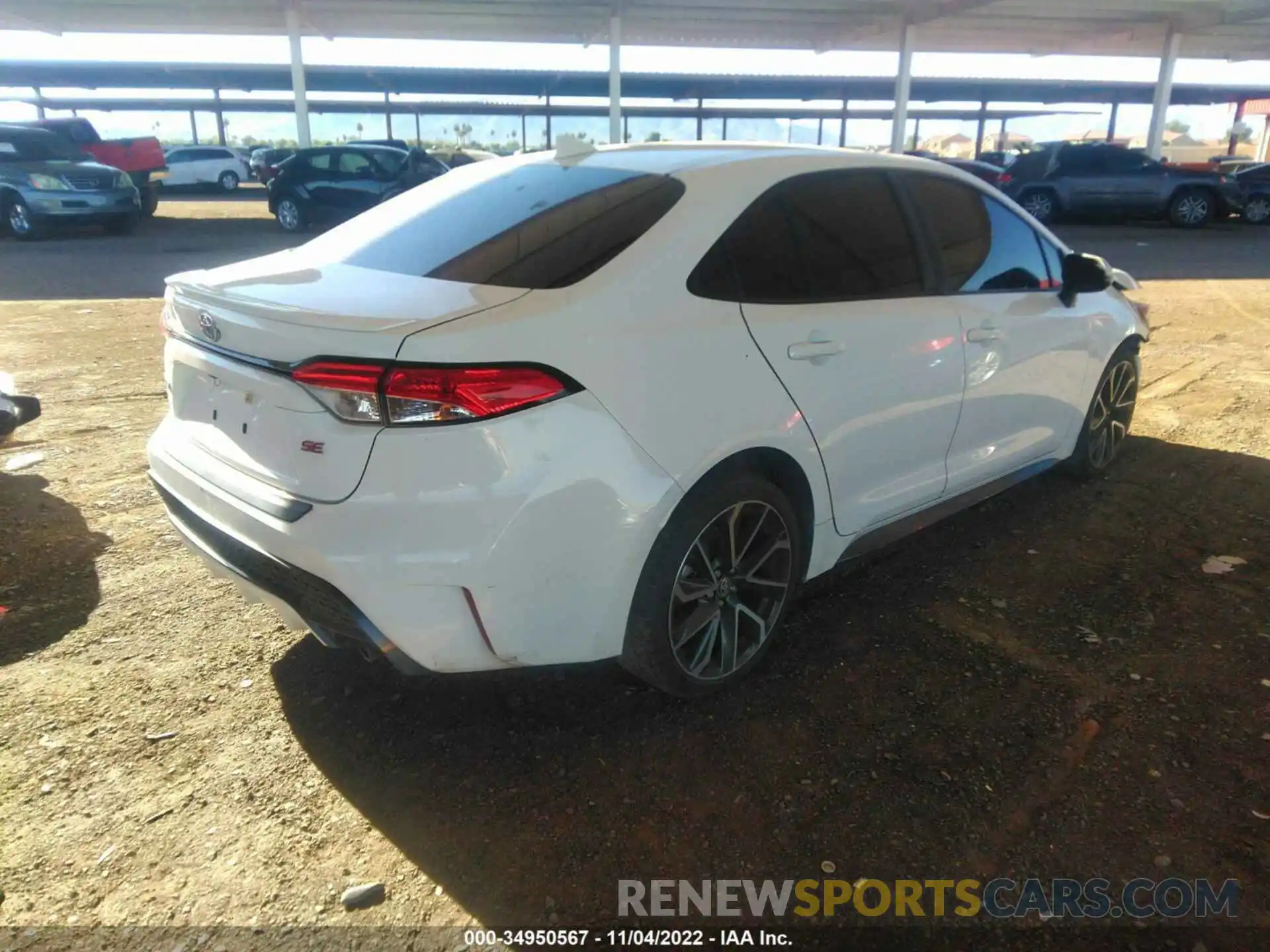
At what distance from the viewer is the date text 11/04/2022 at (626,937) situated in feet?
6.46

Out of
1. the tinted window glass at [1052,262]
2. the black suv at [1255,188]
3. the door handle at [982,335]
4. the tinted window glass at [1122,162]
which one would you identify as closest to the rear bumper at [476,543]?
the door handle at [982,335]

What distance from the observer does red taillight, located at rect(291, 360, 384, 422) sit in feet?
6.79

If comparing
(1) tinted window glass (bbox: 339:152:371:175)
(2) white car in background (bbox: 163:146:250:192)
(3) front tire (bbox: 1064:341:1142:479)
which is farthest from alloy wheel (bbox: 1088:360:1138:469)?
(2) white car in background (bbox: 163:146:250:192)

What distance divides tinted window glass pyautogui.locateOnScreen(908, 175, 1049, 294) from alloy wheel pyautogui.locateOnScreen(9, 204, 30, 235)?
53.0 feet

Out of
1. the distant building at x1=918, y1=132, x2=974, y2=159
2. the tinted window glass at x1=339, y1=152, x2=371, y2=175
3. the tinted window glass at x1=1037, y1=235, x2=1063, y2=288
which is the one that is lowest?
the tinted window glass at x1=1037, y1=235, x2=1063, y2=288

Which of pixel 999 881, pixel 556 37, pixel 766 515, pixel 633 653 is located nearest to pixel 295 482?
pixel 633 653

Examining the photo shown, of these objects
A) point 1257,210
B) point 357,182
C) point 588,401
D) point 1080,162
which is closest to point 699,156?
point 588,401

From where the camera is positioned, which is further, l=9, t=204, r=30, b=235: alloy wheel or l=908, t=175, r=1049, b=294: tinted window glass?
l=9, t=204, r=30, b=235: alloy wheel

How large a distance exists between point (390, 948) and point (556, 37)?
93.0 feet

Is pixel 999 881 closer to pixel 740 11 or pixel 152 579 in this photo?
pixel 152 579

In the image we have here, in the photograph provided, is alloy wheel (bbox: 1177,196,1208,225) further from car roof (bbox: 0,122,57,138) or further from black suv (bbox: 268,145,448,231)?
car roof (bbox: 0,122,57,138)

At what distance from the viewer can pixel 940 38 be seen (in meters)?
27.8

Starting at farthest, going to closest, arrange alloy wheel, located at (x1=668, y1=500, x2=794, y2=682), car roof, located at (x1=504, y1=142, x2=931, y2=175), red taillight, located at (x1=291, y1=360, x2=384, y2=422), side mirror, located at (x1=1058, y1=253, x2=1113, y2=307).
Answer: side mirror, located at (x1=1058, y1=253, x2=1113, y2=307) → car roof, located at (x1=504, y1=142, x2=931, y2=175) → alloy wheel, located at (x1=668, y1=500, x2=794, y2=682) → red taillight, located at (x1=291, y1=360, x2=384, y2=422)

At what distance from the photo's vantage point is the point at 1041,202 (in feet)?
62.1
